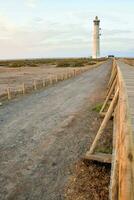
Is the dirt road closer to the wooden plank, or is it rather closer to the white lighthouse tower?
the wooden plank

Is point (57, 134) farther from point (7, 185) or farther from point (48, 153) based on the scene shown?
point (7, 185)

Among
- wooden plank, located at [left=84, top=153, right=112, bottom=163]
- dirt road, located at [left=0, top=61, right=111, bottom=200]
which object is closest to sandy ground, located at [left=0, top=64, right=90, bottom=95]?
dirt road, located at [left=0, top=61, right=111, bottom=200]

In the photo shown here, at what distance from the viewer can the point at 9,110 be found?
708 inches

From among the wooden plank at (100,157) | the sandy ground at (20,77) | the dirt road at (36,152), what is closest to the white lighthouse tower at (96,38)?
the sandy ground at (20,77)

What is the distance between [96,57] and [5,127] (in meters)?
131

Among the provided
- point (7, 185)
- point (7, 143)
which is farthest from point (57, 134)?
point (7, 185)

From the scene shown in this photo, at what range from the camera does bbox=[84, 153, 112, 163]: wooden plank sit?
27.9 ft

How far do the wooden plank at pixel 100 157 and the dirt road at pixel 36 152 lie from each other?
501mm

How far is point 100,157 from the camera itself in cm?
864

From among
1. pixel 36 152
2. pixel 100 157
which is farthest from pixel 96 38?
pixel 100 157

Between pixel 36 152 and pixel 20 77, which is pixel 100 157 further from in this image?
pixel 20 77

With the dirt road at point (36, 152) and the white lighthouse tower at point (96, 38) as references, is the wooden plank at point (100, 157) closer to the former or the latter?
the dirt road at point (36, 152)

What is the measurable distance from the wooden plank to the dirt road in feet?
1.64

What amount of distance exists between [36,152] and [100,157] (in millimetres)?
2075
